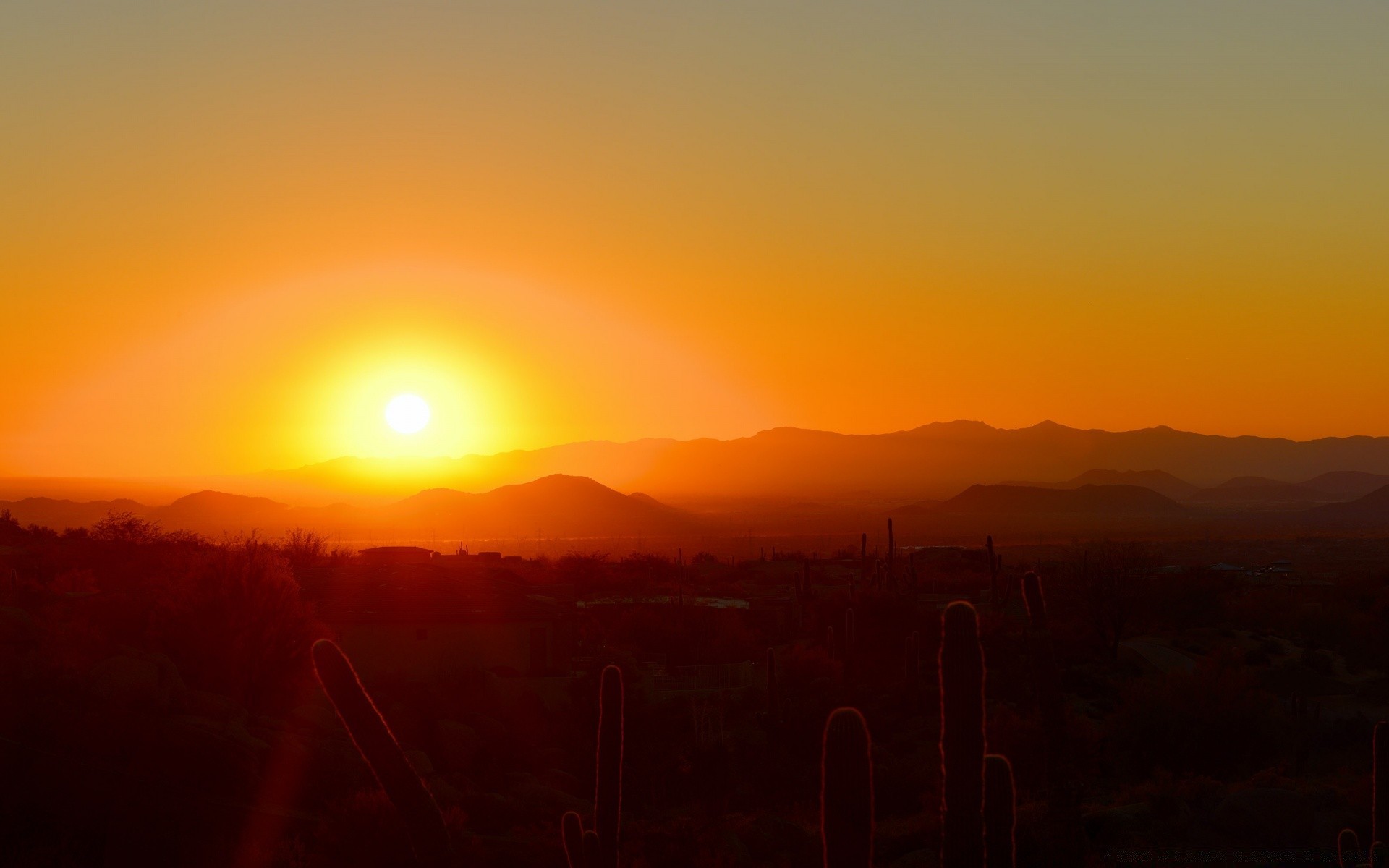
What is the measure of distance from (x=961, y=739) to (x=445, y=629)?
29.8m

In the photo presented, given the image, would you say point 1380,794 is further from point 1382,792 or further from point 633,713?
point 633,713

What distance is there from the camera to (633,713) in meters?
32.3

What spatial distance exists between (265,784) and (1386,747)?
62.7ft

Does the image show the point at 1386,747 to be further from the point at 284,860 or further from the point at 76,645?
the point at 76,645

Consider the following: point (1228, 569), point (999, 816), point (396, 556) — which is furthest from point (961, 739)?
point (1228, 569)

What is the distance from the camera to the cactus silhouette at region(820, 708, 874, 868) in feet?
29.6

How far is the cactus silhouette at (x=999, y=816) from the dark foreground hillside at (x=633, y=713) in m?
1.44

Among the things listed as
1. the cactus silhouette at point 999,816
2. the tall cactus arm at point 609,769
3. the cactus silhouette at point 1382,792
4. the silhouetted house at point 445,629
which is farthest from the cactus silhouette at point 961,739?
the silhouetted house at point 445,629

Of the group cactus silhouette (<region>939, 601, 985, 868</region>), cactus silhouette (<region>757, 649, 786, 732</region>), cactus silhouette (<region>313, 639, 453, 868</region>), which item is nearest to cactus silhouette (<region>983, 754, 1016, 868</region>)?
cactus silhouette (<region>939, 601, 985, 868</region>)

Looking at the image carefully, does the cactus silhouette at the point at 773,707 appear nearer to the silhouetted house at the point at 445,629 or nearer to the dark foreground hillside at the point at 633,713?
the dark foreground hillside at the point at 633,713

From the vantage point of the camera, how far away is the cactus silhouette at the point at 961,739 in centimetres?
906

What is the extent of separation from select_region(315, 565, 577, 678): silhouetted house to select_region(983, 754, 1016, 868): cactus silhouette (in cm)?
2736

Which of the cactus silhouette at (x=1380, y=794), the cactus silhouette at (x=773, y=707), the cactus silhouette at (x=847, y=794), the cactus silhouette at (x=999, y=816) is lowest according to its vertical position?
the cactus silhouette at (x=773, y=707)

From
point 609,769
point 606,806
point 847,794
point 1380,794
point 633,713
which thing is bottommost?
point 633,713
